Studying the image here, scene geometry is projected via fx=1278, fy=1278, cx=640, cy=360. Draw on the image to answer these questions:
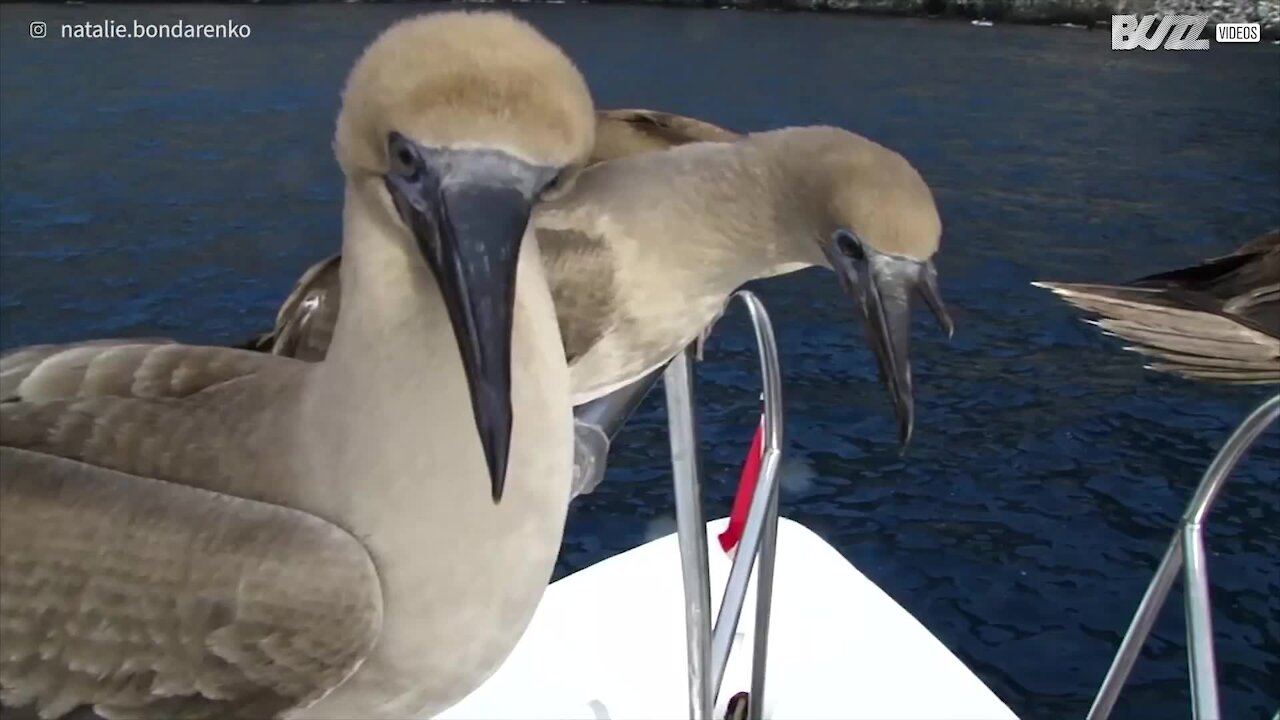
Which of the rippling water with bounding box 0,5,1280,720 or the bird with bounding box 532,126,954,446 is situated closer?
the bird with bounding box 532,126,954,446

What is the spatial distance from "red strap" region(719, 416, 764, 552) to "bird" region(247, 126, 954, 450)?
0.45 feet

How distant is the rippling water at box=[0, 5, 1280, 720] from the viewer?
3.48 metres

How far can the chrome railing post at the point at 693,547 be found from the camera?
44.4 inches

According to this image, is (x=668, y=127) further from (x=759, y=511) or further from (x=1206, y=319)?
(x=1206, y=319)

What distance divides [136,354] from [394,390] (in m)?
0.24

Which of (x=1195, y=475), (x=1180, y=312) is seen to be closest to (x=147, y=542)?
(x=1180, y=312)

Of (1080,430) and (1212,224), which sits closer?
(1080,430)

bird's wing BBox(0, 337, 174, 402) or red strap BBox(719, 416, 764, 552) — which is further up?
bird's wing BBox(0, 337, 174, 402)

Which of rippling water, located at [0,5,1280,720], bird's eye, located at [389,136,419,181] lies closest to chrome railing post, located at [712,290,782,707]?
rippling water, located at [0,5,1280,720]

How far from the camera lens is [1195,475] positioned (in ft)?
12.8

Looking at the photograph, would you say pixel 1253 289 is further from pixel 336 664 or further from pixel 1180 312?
pixel 336 664

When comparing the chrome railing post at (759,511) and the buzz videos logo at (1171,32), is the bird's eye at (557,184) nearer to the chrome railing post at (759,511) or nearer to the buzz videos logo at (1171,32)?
the chrome railing post at (759,511)

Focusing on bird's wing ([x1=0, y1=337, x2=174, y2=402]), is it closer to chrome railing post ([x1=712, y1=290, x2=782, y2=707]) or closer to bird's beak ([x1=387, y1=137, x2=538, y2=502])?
bird's beak ([x1=387, y1=137, x2=538, y2=502])

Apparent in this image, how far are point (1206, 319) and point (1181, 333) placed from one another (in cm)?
3
